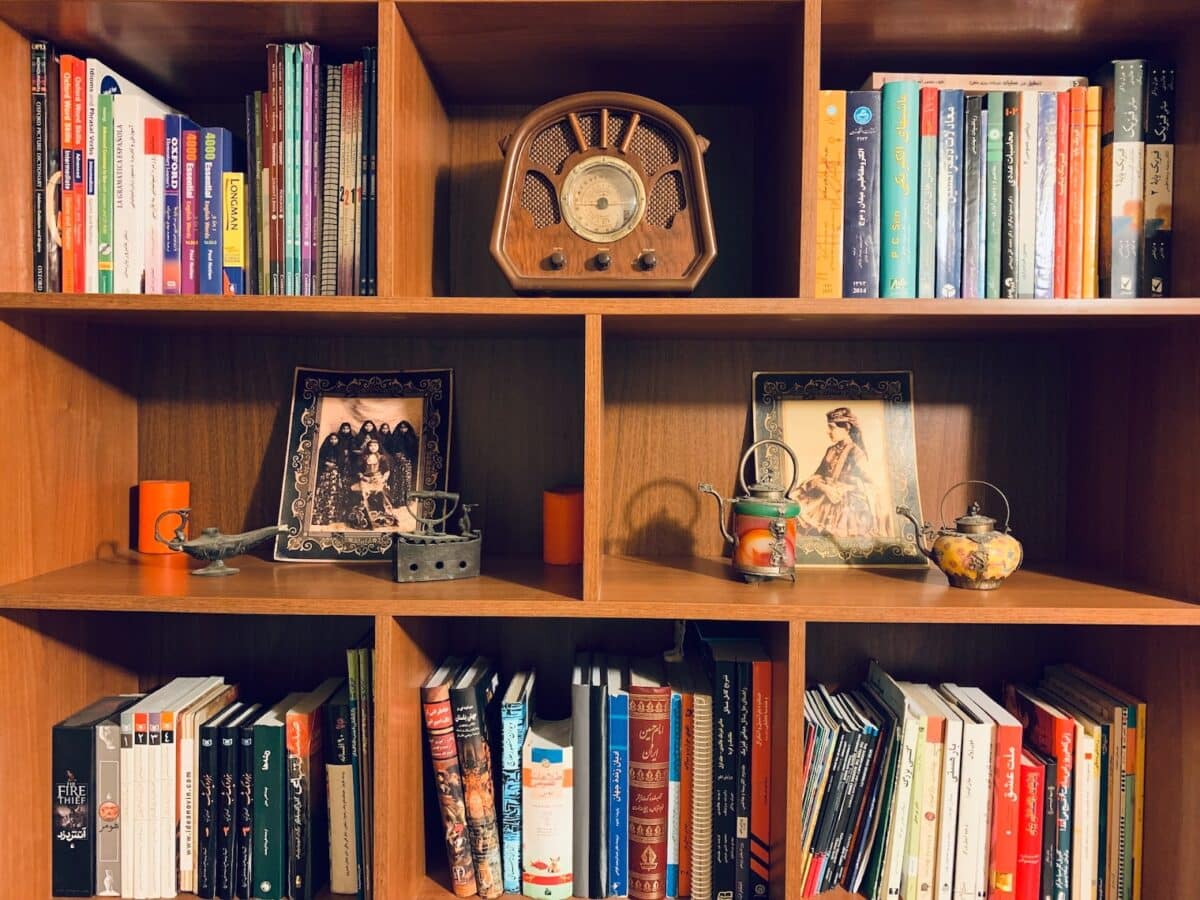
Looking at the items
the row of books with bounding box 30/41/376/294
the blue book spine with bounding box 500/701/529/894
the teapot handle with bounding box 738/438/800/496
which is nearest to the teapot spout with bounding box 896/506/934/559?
the teapot handle with bounding box 738/438/800/496

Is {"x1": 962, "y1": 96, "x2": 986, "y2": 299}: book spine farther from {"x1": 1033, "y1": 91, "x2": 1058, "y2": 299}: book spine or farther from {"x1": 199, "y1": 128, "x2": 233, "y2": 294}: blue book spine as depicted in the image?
{"x1": 199, "y1": 128, "x2": 233, "y2": 294}: blue book spine

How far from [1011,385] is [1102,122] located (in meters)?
0.43

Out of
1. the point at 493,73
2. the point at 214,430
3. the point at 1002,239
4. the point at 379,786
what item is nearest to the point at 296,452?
the point at 214,430

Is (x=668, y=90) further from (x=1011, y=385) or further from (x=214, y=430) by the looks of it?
(x=214, y=430)

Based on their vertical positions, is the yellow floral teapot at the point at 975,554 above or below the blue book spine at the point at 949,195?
below

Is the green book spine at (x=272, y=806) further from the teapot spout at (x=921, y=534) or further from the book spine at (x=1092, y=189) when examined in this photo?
the book spine at (x=1092, y=189)

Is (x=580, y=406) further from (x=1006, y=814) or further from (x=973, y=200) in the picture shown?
(x=1006, y=814)

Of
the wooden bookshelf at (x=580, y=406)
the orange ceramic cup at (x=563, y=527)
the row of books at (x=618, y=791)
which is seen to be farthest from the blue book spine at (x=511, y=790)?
the orange ceramic cup at (x=563, y=527)

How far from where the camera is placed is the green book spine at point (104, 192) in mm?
1244

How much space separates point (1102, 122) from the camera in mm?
1221

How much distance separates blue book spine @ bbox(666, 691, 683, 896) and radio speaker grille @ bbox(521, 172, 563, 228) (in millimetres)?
714

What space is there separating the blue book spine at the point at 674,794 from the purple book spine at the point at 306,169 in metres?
0.81

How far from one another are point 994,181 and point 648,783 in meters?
0.99

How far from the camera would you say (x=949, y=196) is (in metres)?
1.21
